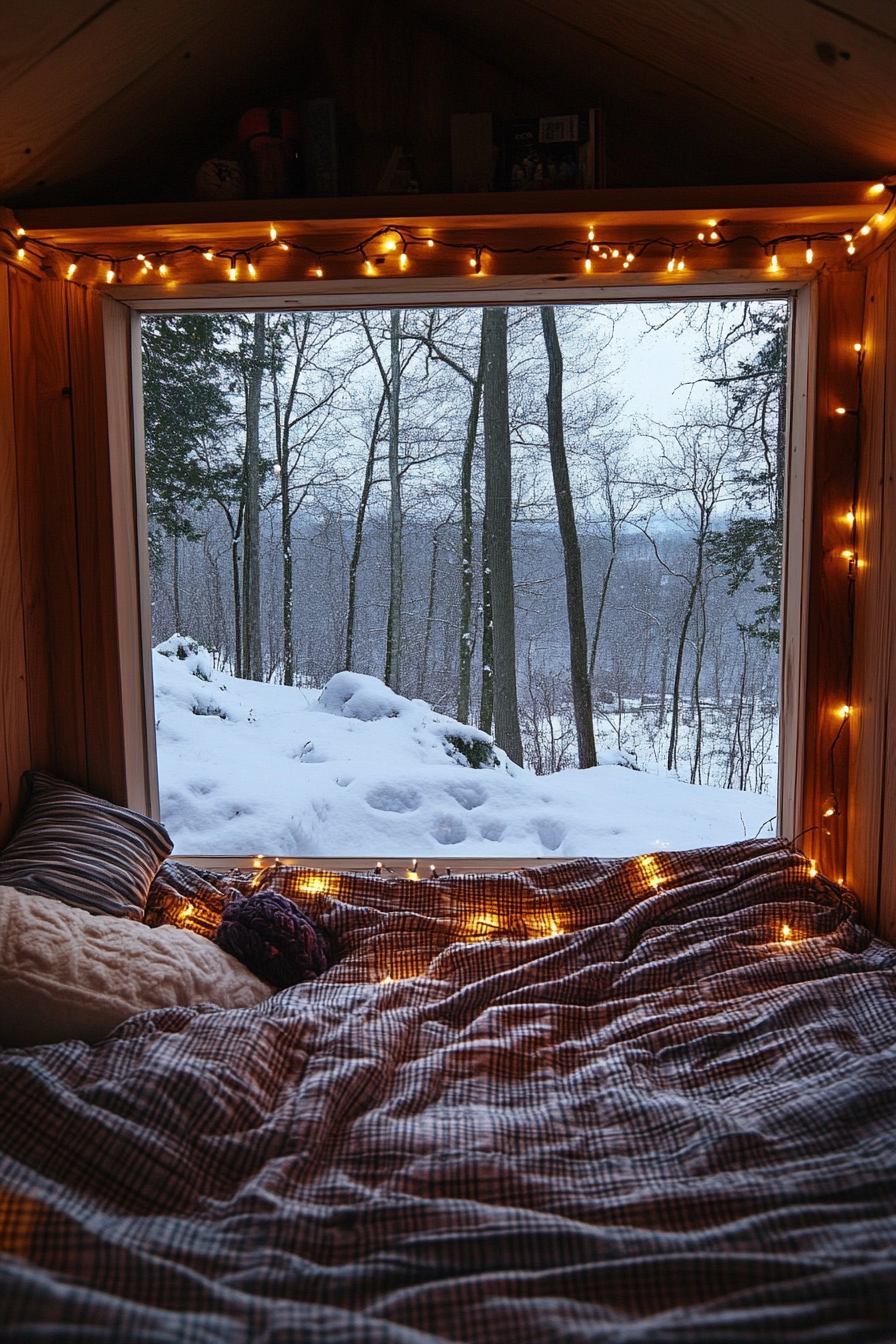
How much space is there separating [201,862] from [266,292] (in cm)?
163

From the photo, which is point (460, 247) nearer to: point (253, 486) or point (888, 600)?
point (253, 486)

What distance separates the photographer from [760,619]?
280cm

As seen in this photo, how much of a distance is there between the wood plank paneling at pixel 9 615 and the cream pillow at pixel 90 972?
473mm

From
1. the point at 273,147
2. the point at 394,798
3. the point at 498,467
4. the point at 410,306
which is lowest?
the point at 394,798

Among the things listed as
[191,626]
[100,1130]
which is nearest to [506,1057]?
[100,1130]

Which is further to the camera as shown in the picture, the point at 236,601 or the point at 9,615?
the point at 236,601

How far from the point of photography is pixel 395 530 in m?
2.80

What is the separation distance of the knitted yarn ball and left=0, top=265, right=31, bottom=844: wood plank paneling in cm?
69

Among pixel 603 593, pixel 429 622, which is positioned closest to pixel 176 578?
pixel 429 622

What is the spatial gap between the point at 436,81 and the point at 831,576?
65.2 inches

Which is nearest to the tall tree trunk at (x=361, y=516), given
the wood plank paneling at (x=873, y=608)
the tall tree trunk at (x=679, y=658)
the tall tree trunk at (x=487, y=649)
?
the tall tree trunk at (x=487, y=649)

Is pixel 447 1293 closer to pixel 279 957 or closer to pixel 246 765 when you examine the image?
pixel 279 957

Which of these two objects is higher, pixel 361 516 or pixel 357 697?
pixel 361 516

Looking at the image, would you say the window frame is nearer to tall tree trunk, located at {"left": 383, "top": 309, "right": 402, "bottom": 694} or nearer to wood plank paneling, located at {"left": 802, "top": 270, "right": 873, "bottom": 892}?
wood plank paneling, located at {"left": 802, "top": 270, "right": 873, "bottom": 892}
